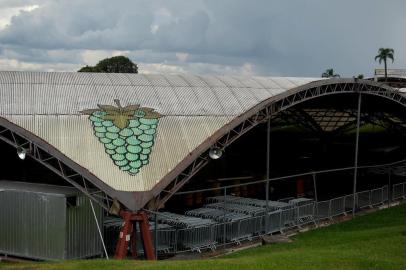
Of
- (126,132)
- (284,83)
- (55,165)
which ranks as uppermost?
(284,83)

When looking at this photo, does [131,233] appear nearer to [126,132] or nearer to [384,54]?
[126,132]

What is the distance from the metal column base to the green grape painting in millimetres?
2116

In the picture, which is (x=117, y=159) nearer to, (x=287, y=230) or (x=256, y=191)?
(x=287, y=230)

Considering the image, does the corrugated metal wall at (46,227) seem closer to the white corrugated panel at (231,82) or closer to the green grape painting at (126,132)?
the green grape painting at (126,132)

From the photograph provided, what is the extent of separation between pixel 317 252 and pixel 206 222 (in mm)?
6435

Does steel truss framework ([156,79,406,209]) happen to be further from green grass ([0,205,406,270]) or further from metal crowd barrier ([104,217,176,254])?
green grass ([0,205,406,270])

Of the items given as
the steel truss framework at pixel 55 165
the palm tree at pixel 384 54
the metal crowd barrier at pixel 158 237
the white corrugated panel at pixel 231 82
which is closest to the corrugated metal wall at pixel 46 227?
the steel truss framework at pixel 55 165

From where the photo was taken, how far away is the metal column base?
20.2 meters

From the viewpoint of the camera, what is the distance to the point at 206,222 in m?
24.6

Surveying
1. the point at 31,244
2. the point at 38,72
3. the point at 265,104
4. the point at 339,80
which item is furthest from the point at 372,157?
the point at 31,244

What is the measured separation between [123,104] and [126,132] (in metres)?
2.47

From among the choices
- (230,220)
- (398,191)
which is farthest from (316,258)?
(398,191)

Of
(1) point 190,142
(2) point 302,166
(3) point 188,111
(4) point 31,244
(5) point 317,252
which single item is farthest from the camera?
(2) point 302,166

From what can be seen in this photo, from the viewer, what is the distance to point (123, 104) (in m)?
25.7
